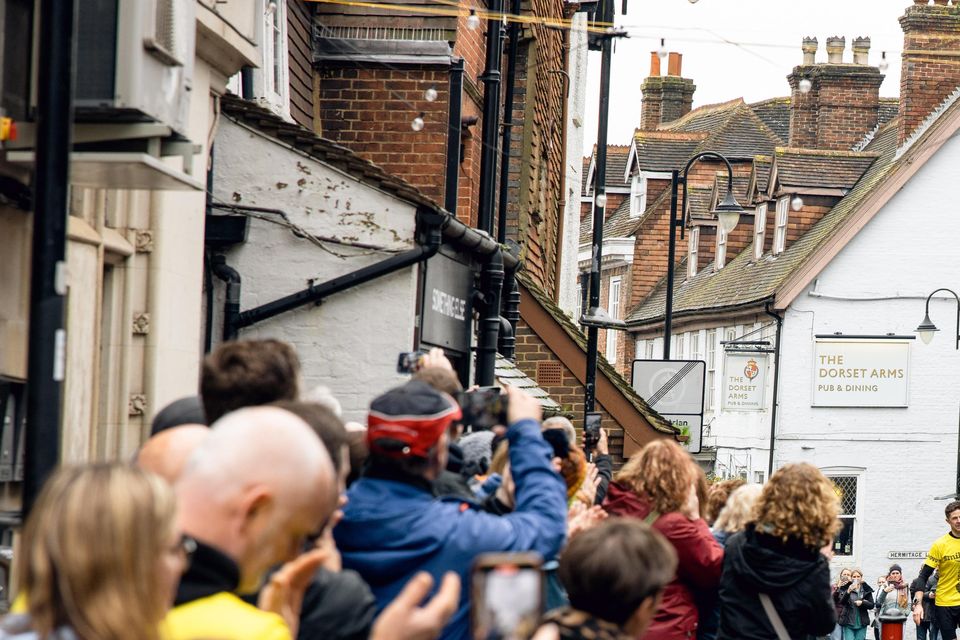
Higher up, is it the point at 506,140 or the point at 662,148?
the point at 662,148

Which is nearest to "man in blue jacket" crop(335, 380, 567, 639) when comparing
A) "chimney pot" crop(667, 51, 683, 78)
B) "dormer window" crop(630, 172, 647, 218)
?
"dormer window" crop(630, 172, 647, 218)

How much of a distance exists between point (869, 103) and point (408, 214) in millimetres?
34382

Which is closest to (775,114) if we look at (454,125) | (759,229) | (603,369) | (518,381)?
(759,229)

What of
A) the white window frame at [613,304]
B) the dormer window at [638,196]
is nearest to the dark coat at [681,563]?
the dormer window at [638,196]

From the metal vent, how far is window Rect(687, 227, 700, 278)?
27752 millimetres

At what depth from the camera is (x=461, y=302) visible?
13.1 metres

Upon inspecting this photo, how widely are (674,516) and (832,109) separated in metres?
37.5

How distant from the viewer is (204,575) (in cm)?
300

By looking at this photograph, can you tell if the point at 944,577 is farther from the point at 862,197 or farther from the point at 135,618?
the point at 862,197

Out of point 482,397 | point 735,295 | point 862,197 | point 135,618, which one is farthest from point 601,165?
point 735,295

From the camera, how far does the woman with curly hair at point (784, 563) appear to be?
6.88 meters

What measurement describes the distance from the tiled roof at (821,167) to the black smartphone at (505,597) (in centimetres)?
3862

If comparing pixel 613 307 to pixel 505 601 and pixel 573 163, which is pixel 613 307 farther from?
pixel 505 601

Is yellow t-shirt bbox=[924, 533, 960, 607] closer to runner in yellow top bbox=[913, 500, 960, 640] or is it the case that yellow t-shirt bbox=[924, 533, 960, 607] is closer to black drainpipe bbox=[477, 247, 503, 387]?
runner in yellow top bbox=[913, 500, 960, 640]
